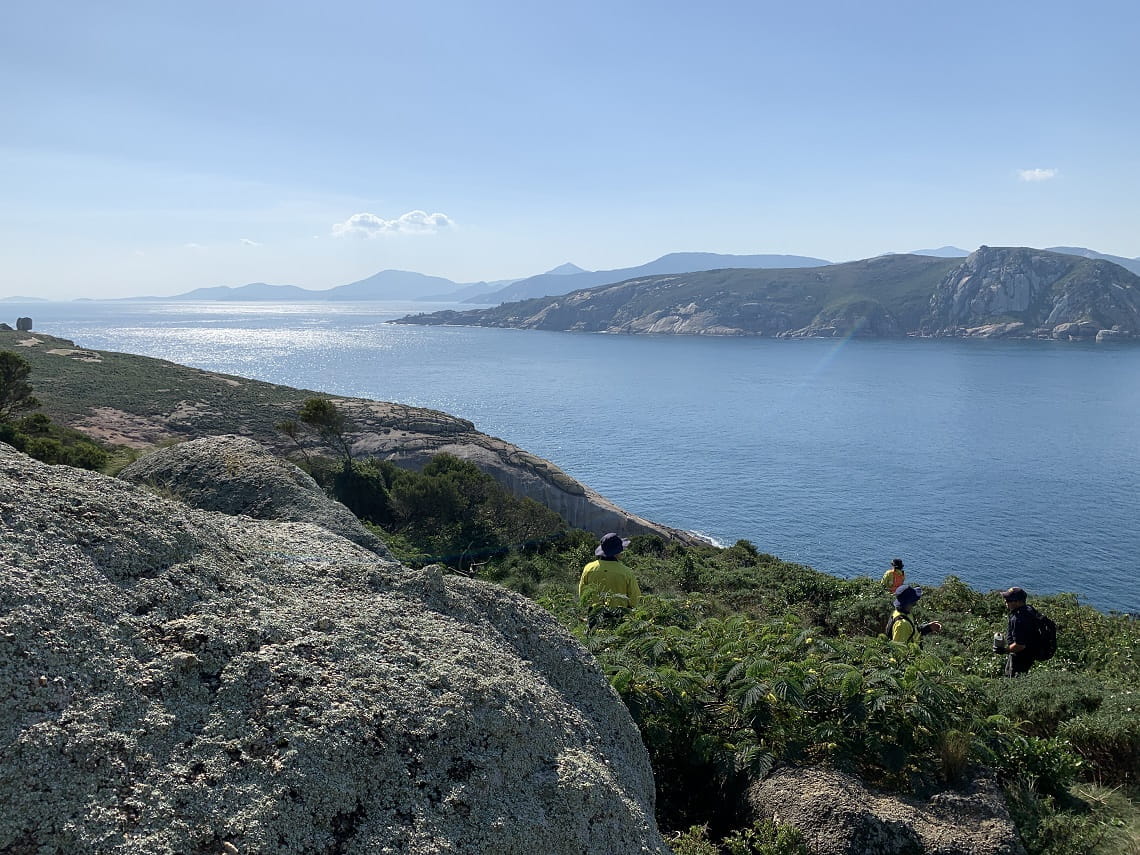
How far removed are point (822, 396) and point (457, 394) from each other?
5815 centimetres

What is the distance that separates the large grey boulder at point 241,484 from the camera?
10555mm

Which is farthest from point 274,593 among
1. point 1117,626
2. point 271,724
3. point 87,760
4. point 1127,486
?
point 1127,486

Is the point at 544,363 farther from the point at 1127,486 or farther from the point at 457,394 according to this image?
the point at 1127,486

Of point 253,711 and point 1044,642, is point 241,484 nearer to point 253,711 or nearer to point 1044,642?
point 253,711

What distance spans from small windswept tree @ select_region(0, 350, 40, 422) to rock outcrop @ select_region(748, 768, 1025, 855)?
26.8m

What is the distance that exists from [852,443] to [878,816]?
77213mm

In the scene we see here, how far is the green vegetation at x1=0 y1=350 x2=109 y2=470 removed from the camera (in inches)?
658

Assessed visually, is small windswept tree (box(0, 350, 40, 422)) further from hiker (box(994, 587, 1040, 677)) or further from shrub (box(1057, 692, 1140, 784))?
shrub (box(1057, 692, 1140, 784))

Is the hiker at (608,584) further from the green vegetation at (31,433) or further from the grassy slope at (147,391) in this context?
the grassy slope at (147,391)

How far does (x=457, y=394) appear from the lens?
112m

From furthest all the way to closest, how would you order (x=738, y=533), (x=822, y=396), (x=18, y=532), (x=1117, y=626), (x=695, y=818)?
(x=822, y=396), (x=738, y=533), (x=1117, y=626), (x=695, y=818), (x=18, y=532)

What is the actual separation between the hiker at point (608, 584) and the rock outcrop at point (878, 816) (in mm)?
3791

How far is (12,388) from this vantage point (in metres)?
23.8

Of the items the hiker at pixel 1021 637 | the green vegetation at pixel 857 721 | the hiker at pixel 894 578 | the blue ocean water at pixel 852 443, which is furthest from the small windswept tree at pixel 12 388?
the blue ocean water at pixel 852 443
